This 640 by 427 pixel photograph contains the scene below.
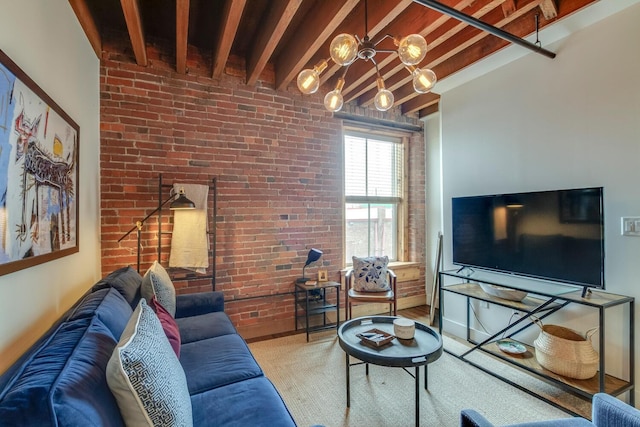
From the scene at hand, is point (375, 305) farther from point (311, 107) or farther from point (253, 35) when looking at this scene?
point (253, 35)

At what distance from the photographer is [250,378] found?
1.59 metres

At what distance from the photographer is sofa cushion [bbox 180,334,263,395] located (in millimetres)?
1542

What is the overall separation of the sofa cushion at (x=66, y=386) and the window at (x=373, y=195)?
3056 millimetres

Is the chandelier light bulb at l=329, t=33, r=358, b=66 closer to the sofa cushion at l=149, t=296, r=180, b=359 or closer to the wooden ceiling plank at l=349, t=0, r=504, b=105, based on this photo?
the wooden ceiling plank at l=349, t=0, r=504, b=105

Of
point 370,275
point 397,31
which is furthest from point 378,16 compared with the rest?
point 370,275

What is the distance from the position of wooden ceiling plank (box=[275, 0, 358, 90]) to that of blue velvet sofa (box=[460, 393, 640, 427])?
230 cm

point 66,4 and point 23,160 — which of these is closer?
point 23,160

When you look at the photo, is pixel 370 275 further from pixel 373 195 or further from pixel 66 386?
pixel 66 386

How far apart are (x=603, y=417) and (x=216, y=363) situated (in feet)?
5.91

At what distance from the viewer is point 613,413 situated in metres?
1.17

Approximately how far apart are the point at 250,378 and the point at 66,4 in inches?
99.8

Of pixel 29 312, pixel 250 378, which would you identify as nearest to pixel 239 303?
pixel 250 378

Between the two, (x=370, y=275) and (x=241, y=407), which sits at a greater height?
(x=370, y=275)

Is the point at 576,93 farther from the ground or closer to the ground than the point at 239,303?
farther from the ground
